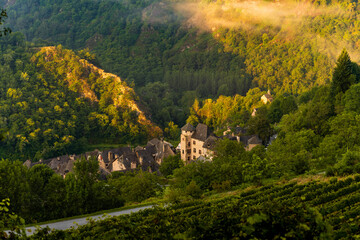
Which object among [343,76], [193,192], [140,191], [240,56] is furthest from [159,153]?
[240,56]

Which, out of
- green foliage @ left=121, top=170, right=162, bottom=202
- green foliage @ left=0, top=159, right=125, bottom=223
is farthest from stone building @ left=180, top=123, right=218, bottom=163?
green foliage @ left=0, top=159, right=125, bottom=223

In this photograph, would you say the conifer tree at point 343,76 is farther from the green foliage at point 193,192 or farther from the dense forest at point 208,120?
the green foliage at point 193,192

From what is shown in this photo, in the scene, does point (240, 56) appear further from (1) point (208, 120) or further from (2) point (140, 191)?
(2) point (140, 191)

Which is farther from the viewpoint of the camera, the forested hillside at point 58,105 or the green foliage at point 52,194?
the forested hillside at point 58,105

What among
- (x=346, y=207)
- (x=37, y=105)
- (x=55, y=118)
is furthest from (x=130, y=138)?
(x=346, y=207)

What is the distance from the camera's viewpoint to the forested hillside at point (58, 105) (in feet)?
270

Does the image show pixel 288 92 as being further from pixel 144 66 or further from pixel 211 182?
pixel 211 182

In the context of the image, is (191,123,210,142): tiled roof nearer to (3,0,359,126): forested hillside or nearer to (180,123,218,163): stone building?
(180,123,218,163): stone building

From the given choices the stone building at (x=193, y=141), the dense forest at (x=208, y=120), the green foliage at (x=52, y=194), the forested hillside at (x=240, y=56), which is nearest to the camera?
the dense forest at (x=208, y=120)

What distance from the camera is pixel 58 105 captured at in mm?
93750

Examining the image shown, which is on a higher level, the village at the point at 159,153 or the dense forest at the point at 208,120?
the dense forest at the point at 208,120

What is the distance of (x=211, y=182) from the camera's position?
31938 mm

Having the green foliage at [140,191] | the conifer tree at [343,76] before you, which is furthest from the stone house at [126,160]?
the conifer tree at [343,76]

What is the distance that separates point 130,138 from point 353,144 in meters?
65.4
